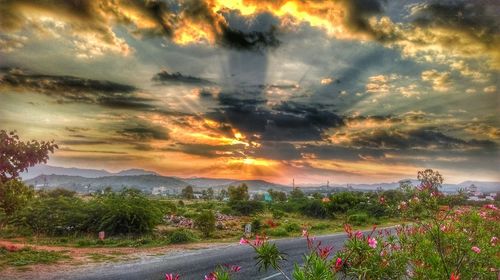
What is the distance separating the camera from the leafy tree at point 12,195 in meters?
13.9

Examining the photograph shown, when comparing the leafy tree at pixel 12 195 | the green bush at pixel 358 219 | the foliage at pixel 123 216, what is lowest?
the green bush at pixel 358 219

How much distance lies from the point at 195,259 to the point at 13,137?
24.7 ft

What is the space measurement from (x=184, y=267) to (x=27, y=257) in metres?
5.67

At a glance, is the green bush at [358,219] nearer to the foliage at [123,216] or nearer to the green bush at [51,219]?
the foliage at [123,216]

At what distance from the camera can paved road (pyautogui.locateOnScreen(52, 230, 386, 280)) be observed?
10.6 m

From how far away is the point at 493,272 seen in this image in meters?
5.97

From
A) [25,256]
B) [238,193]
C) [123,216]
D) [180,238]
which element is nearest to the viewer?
[25,256]

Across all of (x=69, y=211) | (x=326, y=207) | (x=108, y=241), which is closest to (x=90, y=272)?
(x=108, y=241)

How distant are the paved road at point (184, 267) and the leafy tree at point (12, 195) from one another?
4.62 metres

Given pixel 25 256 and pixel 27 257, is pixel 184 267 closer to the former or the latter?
pixel 27 257

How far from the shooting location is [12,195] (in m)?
14.2

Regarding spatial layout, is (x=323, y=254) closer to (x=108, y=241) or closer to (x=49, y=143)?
(x=49, y=143)

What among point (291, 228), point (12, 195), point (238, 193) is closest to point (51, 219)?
point (12, 195)

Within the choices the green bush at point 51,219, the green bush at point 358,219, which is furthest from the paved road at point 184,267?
the green bush at point 358,219
